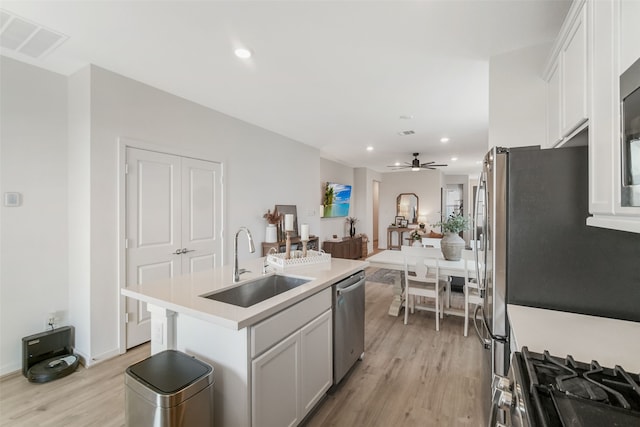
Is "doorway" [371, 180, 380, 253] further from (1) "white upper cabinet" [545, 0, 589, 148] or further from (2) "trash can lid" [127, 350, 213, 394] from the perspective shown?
(2) "trash can lid" [127, 350, 213, 394]

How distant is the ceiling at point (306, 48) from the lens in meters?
1.80

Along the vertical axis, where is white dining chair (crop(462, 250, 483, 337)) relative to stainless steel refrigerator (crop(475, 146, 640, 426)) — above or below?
below

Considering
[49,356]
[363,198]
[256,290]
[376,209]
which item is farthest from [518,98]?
[376,209]

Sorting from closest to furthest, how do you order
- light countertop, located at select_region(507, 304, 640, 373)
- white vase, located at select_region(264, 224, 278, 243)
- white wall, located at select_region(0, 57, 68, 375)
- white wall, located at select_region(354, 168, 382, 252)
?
light countertop, located at select_region(507, 304, 640, 373)
white wall, located at select_region(0, 57, 68, 375)
white vase, located at select_region(264, 224, 278, 243)
white wall, located at select_region(354, 168, 382, 252)

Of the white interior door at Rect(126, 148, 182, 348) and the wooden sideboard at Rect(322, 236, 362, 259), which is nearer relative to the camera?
the white interior door at Rect(126, 148, 182, 348)

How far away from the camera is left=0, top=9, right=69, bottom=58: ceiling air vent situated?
76.5 inches

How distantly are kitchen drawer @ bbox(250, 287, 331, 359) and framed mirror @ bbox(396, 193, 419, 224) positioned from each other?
8.06 meters

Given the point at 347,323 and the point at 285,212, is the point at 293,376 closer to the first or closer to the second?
the point at 347,323

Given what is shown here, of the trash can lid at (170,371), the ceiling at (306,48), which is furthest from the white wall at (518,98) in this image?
the trash can lid at (170,371)

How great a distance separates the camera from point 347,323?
2.28 metres

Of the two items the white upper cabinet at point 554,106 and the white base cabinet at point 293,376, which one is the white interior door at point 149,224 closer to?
the white base cabinet at point 293,376

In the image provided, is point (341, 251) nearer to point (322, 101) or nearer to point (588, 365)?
point (322, 101)

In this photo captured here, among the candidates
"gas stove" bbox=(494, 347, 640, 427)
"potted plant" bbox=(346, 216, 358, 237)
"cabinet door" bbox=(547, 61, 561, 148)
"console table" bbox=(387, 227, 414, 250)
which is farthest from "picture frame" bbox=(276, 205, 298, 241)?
"console table" bbox=(387, 227, 414, 250)

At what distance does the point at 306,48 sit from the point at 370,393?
8.97 feet
